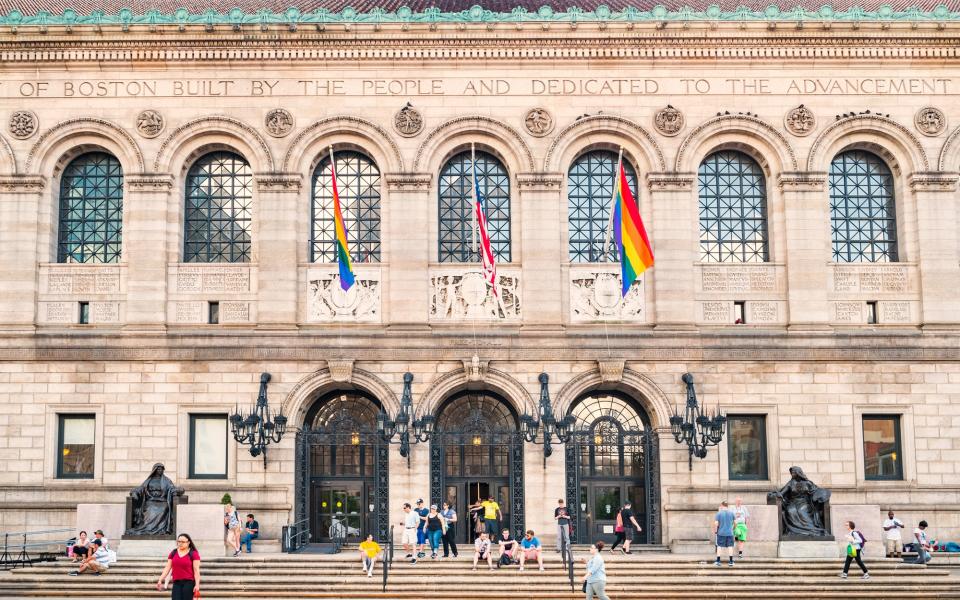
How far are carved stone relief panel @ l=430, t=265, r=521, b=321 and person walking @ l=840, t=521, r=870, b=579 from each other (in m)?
11.5

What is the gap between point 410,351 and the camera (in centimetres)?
3516

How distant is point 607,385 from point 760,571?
7979 millimetres

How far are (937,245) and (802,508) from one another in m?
10.1

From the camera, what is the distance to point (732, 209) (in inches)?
1453

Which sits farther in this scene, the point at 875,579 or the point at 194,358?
the point at 194,358

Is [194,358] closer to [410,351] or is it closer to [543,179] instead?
[410,351]

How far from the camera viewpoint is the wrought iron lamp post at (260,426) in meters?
33.8

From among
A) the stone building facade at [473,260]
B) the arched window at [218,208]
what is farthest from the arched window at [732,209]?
the arched window at [218,208]

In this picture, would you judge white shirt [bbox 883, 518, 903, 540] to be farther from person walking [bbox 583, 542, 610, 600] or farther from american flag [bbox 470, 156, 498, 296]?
american flag [bbox 470, 156, 498, 296]

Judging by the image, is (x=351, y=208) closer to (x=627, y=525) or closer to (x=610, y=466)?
(x=610, y=466)

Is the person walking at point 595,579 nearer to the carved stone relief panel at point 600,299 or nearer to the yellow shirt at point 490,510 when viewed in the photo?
the yellow shirt at point 490,510

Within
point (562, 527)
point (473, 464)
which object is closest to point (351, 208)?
point (473, 464)

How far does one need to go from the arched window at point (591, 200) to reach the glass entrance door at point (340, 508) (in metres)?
9.74

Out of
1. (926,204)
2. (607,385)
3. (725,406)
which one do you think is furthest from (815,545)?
(926,204)
